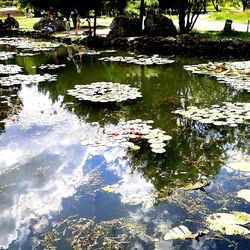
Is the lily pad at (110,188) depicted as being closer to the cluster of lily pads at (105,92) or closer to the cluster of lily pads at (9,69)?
the cluster of lily pads at (105,92)

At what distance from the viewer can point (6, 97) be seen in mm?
9609

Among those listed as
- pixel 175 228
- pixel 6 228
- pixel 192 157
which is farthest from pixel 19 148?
pixel 175 228

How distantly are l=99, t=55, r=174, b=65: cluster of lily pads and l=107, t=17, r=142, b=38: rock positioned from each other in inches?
186

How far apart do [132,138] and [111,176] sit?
1380mm

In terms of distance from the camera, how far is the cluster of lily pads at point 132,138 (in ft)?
20.2

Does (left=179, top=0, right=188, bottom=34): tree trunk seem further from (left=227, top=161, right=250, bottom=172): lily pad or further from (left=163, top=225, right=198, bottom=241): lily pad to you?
(left=163, top=225, right=198, bottom=241): lily pad

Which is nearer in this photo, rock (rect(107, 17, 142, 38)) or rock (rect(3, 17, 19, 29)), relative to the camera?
rock (rect(107, 17, 142, 38))

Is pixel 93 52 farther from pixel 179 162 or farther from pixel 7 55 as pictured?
pixel 179 162

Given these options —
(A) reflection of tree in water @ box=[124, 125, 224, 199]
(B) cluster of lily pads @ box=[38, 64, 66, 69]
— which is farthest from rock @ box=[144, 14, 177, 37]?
(A) reflection of tree in water @ box=[124, 125, 224, 199]

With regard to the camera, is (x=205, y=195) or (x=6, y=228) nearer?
(x=6, y=228)

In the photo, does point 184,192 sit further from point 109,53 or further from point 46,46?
point 46,46

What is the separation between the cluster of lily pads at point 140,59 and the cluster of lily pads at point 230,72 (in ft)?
5.19

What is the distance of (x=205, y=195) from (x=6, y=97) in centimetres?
680

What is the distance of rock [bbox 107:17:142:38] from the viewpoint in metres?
20.3
